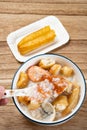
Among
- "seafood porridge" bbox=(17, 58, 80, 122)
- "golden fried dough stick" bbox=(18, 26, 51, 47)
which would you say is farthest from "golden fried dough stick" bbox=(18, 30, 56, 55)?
"seafood porridge" bbox=(17, 58, 80, 122)

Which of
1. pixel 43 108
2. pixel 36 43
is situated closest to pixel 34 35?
pixel 36 43

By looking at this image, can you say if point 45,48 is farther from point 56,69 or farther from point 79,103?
point 79,103

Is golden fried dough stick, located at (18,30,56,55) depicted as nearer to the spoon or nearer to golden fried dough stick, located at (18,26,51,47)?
golden fried dough stick, located at (18,26,51,47)

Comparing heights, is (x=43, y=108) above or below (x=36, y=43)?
below

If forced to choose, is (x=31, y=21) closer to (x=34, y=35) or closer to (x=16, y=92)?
(x=34, y=35)

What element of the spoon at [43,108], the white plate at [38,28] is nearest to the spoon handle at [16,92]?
the spoon at [43,108]

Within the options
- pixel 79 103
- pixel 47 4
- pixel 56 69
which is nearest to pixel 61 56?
pixel 56 69
